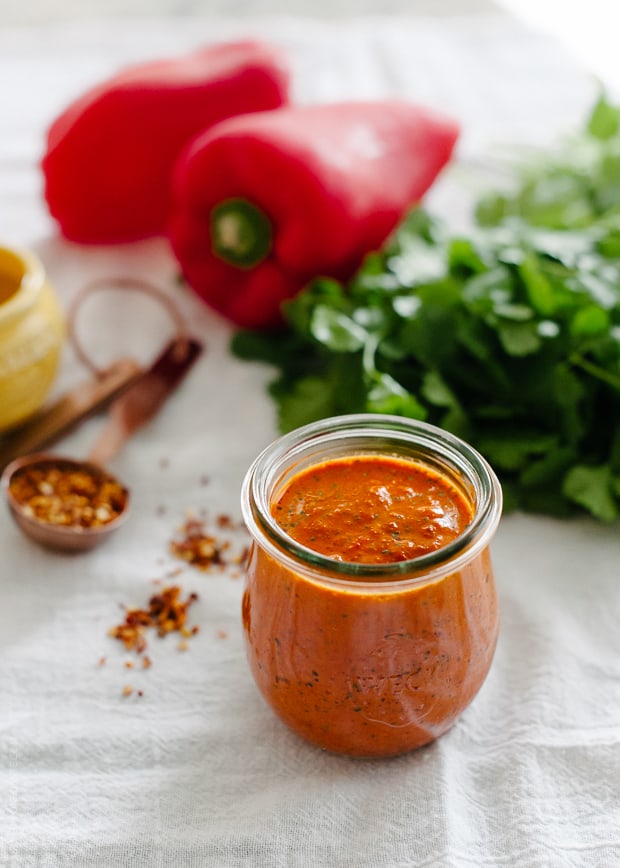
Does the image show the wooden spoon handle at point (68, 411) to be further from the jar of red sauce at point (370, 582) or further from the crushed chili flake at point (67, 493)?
the jar of red sauce at point (370, 582)

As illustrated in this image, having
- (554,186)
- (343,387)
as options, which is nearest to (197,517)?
(343,387)

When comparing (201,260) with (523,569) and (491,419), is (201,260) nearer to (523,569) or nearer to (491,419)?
(491,419)

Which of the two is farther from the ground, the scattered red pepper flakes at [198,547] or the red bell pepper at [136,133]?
the red bell pepper at [136,133]

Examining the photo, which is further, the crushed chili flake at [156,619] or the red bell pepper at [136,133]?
the red bell pepper at [136,133]

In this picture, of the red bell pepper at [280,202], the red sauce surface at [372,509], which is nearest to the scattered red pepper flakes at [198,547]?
the red sauce surface at [372,509]

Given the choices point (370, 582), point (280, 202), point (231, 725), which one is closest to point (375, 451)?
point (370, 582)

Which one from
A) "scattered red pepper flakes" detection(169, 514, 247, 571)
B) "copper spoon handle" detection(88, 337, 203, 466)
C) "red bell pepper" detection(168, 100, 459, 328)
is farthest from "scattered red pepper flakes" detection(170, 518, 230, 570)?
"red bell pepper" detection(168, 100, 459, 328)

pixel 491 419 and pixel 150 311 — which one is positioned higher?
pixel 491 419
